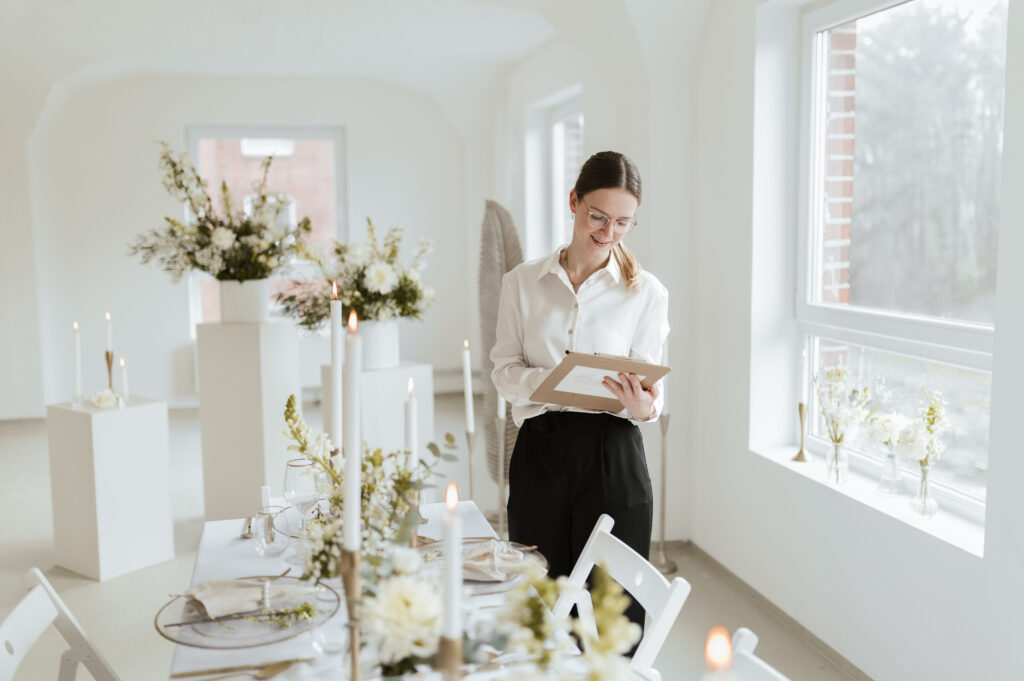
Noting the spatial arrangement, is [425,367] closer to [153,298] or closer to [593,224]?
[593,224]

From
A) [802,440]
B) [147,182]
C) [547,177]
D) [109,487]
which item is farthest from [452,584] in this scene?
[147,182]

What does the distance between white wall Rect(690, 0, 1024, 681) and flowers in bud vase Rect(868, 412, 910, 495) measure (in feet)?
0.43

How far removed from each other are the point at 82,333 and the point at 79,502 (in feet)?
13.3

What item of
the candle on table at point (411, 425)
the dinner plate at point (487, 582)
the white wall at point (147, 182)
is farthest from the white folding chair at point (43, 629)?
the white wall at point (147, 182)

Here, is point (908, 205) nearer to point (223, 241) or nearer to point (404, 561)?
point (404, 561)

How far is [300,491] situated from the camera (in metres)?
1.97

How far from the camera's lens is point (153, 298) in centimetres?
770

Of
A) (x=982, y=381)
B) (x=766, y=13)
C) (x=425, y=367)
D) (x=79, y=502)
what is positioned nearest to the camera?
(x=982, y=381)

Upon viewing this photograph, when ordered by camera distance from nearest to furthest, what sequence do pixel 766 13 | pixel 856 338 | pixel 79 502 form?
pixel 856 338
pixel 766 13
pixel 79 502

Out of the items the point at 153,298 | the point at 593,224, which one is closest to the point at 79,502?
the point at 593,224

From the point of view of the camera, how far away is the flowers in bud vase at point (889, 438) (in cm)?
284

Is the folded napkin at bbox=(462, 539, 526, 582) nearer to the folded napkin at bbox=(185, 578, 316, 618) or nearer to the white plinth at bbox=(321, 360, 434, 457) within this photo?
the folded napkin at bbox=(185, 578, 316, 618)

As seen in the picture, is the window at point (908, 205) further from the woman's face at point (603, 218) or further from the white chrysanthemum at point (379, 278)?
the white chrysanthemum at point (379, 278)

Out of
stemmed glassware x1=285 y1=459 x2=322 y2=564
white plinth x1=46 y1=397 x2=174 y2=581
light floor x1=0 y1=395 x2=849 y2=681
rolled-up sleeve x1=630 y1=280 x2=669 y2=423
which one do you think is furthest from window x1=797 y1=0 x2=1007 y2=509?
white plinth x1=46 y1=397 x2=174 y2=581
